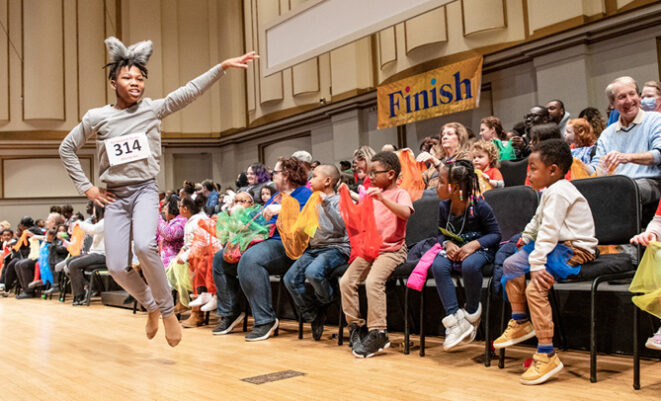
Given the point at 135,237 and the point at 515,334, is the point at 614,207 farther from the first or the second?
the point at 135,237

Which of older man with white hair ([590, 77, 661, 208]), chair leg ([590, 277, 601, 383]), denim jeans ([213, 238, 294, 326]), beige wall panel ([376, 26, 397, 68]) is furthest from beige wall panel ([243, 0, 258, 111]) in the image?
chair leg ([590, 277, 601, 383])

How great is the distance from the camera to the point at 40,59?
11.9m

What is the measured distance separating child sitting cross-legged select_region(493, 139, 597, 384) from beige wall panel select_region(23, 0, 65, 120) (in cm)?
1142

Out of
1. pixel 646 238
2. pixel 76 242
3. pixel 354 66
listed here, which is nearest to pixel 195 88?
pixel 646 238

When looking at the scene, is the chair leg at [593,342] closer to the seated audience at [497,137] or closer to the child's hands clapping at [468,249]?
the child's hands clapping at [468,249]

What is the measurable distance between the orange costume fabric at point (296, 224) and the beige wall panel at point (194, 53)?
9.45 m

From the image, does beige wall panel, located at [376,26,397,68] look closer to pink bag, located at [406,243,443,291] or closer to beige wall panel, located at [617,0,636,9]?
beige wall panel, located at [617,0,636,9]

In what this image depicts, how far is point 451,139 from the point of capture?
13.8 feet

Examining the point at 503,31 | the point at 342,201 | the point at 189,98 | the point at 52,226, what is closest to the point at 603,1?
the point at 503,31

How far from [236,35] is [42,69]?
3840 mm

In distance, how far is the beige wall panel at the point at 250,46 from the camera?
451 inches

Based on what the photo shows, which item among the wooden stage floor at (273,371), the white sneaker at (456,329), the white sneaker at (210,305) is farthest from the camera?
the white sneaker at (210,305)

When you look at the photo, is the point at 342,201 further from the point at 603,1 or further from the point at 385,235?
the point at 603,1

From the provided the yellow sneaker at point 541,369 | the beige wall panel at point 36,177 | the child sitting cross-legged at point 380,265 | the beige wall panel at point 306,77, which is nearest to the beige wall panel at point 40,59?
the beige wall panel at point 36,177
